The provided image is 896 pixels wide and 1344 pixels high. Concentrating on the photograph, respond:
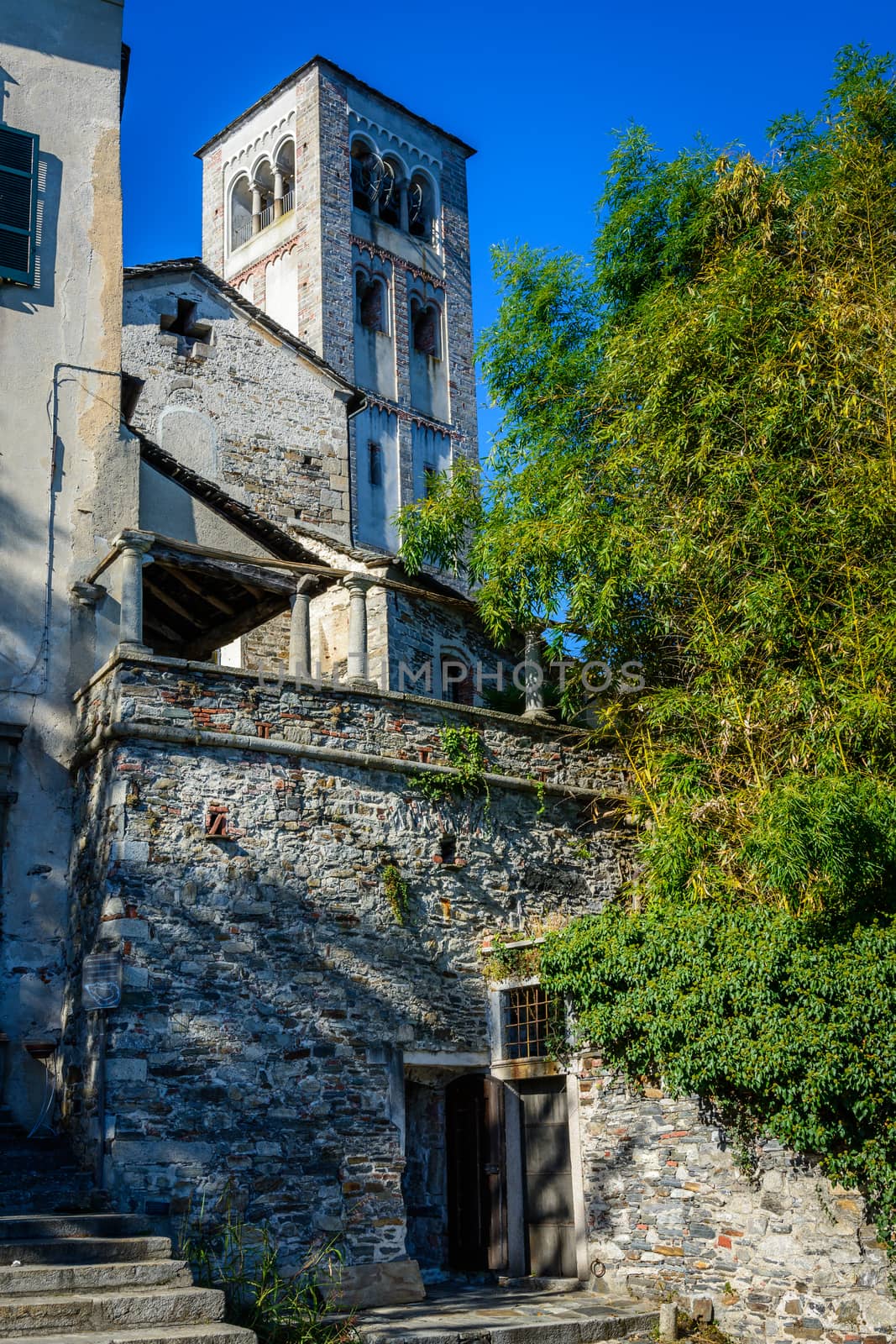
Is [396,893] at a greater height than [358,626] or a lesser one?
lesser

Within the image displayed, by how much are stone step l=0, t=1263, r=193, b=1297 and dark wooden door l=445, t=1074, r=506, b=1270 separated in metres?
3.93

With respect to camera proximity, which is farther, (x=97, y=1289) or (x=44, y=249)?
(x=44, y=249)

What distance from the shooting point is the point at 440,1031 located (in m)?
11.5

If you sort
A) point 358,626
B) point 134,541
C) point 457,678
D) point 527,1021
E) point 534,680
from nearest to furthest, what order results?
point 134,541 → point 527,1021 → point 358,626 → point 534,680 → point 457,678

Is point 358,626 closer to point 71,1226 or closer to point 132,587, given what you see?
point 132,587

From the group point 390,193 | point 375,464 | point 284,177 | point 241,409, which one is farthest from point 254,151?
point 241,409

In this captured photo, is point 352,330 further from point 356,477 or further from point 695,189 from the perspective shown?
point 695,189

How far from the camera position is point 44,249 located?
12609 mm

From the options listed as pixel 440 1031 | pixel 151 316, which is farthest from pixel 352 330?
pixel 440 1031

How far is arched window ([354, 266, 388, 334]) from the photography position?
28.9 m

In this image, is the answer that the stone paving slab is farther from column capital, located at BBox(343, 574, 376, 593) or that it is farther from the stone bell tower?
the stone bell tower

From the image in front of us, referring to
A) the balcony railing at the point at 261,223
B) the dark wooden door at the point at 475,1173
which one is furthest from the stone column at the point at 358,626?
the balcony railing at the point at 261,223

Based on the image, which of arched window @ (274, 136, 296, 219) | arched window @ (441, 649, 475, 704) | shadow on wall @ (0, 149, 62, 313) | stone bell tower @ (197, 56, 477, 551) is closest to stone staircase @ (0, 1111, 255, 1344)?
shadow on wall @ (0, 149, 62, 313)

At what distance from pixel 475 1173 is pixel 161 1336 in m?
5.22
